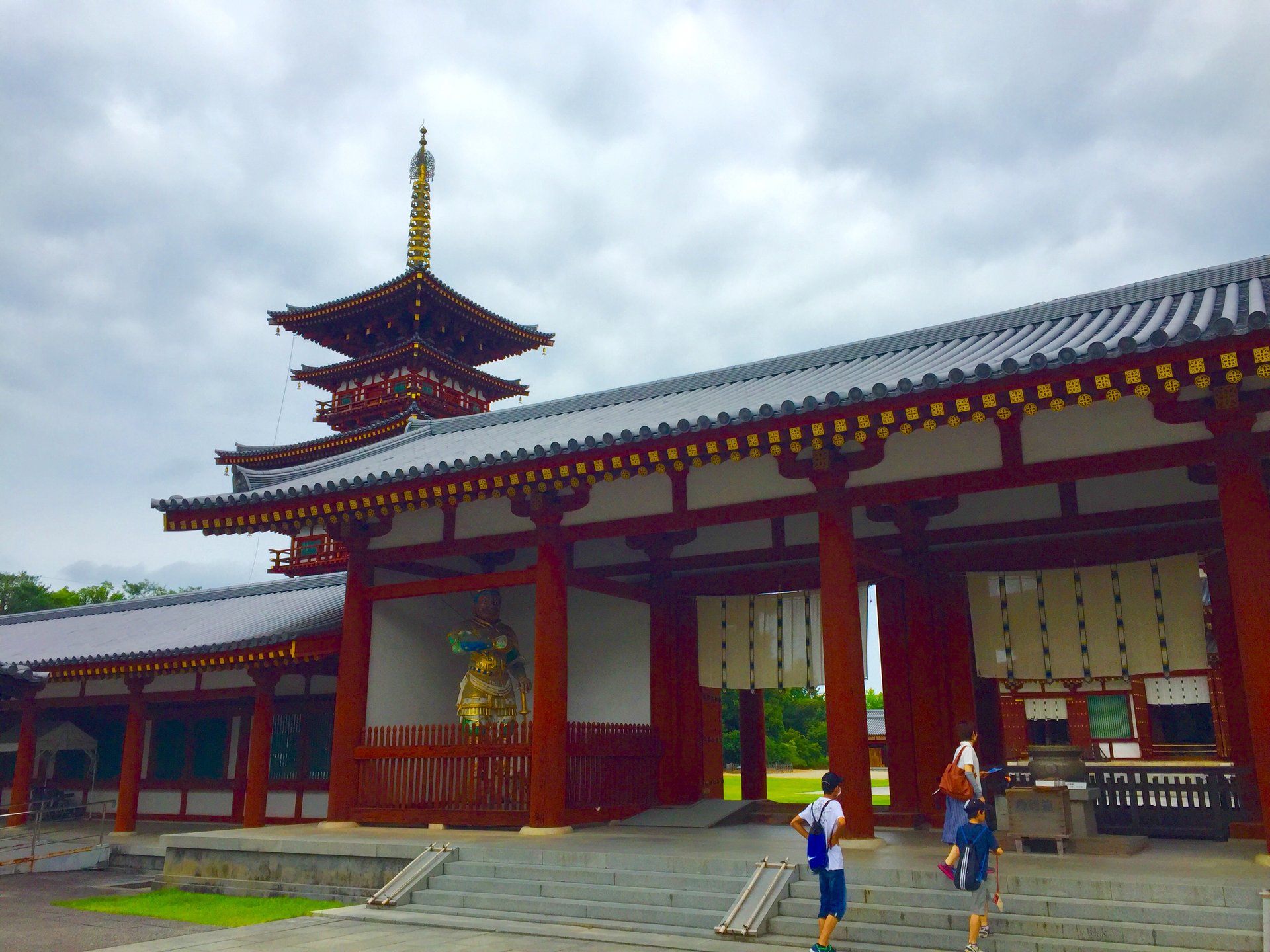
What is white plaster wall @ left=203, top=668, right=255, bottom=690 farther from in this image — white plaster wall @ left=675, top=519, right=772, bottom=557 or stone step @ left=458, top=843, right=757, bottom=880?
stone step @ left=458, top=843, right=757, bottom=880

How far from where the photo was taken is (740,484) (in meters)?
10.3

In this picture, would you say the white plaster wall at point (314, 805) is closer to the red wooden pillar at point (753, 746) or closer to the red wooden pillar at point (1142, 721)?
the red wooden pillar at point (753, 746)

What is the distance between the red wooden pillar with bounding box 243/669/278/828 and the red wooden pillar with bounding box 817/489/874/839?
891 cm

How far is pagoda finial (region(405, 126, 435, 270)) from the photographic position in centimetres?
3181

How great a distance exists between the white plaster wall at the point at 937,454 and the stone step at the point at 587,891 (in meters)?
4.08

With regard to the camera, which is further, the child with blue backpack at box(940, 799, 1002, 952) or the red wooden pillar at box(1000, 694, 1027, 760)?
the red wooden pillar at box(1000, 694, 1027, 760)

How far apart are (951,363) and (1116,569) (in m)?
3.05

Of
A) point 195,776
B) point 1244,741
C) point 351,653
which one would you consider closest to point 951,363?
point 1244,741

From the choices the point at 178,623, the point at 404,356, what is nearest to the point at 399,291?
the point at 404,356

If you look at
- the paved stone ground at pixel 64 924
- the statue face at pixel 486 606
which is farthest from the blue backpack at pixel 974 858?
the statue face at pixel 486 606

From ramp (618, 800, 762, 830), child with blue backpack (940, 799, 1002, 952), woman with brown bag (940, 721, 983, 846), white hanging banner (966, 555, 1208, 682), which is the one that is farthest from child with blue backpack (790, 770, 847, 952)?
white hanging banner (966, 555, 1208, 682)

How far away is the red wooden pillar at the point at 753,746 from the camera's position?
558 inches

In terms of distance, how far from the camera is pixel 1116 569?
1073 cm

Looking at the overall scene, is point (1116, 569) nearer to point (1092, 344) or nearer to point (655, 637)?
point (1092, 344)
